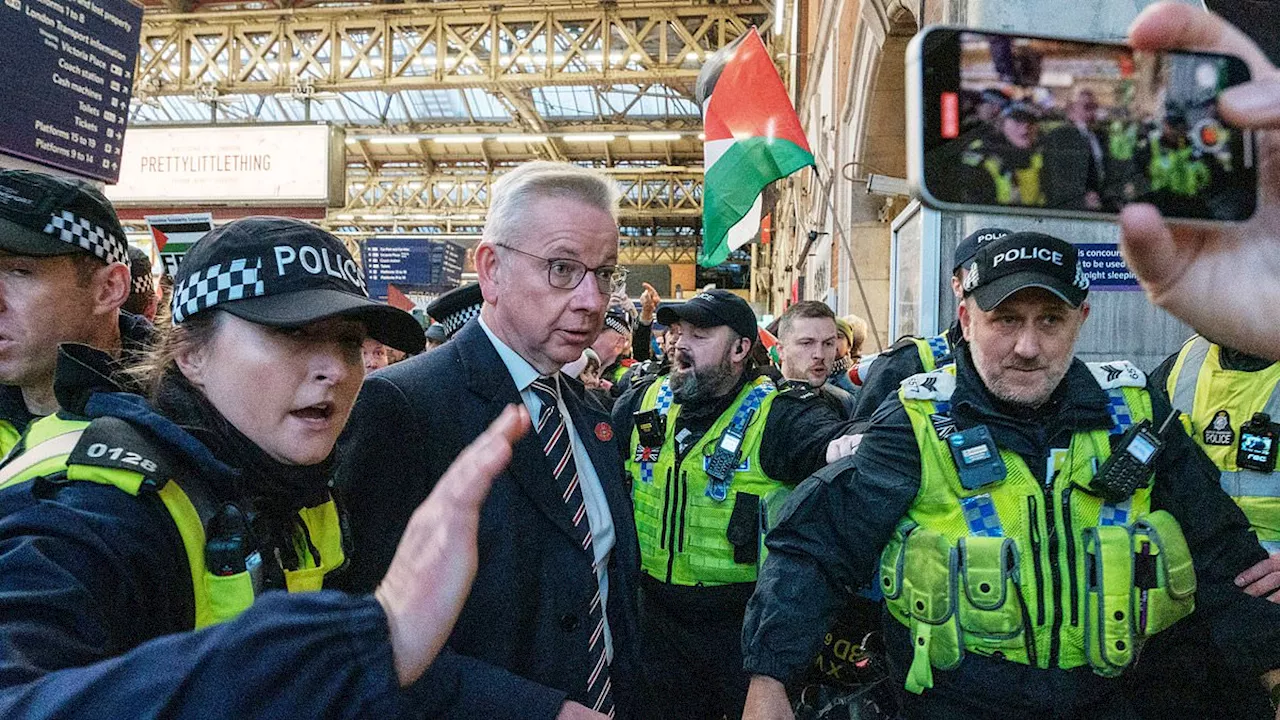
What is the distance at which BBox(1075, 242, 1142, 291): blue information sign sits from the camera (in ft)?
12.5

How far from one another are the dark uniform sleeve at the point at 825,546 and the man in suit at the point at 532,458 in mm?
362

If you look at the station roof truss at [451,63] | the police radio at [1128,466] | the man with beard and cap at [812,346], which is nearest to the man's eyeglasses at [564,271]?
the police radio at [1128,466]

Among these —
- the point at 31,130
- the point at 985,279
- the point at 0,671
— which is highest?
the point at 31,130

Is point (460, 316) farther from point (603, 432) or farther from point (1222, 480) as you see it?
point (1222, 480)

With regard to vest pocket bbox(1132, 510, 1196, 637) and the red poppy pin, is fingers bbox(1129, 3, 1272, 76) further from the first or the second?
the red poppy pin

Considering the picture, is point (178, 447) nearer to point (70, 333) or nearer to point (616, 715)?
point (70, 333)

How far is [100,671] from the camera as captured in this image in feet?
2.36

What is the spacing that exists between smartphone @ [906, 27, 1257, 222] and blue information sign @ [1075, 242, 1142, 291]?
329 cm

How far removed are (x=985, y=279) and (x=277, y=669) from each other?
1.96 metres

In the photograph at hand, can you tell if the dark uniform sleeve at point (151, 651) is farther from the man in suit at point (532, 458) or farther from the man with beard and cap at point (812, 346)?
the man with beard and cap at point (812, 346)

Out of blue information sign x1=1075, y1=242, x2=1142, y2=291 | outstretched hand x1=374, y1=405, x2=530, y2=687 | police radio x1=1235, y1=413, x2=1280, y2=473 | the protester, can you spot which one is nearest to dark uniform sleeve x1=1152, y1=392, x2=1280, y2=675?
police radio x1=1235, y1=413, x2=1280, y2=473

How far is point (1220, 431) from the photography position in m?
2.65

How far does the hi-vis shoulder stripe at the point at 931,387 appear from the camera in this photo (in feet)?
6.81

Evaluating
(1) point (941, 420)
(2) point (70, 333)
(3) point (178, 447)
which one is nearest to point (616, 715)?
(1) point (941, 420)
